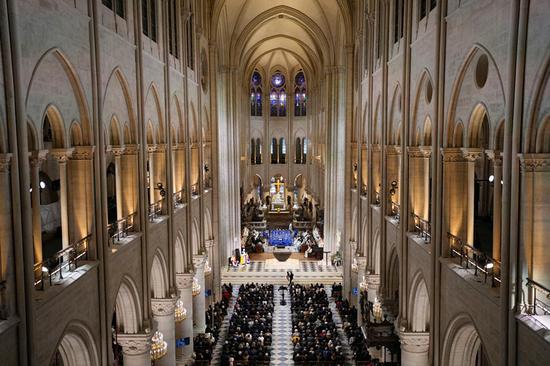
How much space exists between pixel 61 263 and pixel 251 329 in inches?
677

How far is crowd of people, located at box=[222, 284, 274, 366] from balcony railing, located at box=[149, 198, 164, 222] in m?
7.58

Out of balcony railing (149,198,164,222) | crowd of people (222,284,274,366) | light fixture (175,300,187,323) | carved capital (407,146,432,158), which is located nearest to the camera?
carved capital (407,146,432,158)

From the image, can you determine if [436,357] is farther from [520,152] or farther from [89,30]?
[89,30]

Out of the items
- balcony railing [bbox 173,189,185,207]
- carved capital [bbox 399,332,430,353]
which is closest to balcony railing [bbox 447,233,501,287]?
carved capital [bbox 399,332,430,353]

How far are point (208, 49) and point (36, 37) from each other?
23.0 m

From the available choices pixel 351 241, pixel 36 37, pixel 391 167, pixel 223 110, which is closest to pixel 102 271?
pixel 36 37

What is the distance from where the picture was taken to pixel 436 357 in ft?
47.1

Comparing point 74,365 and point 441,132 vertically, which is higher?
point 441,132

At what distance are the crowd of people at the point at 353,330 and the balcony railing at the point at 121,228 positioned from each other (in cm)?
1244

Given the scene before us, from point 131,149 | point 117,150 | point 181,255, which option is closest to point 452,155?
point 117,150

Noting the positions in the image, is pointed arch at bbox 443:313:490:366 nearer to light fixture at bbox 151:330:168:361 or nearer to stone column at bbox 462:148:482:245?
stone column at bbox 462:148:482:245

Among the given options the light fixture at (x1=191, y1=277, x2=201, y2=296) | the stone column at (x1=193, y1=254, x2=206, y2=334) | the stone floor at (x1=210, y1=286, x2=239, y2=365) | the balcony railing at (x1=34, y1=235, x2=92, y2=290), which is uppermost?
the balcony railing at (x1=34, y1=235, x2=92, y2=290)

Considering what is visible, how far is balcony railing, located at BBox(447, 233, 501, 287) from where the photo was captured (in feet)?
36.8

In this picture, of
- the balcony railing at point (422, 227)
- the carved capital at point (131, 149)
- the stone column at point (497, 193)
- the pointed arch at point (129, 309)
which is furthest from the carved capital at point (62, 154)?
the balcony railing at point (422, 227)
